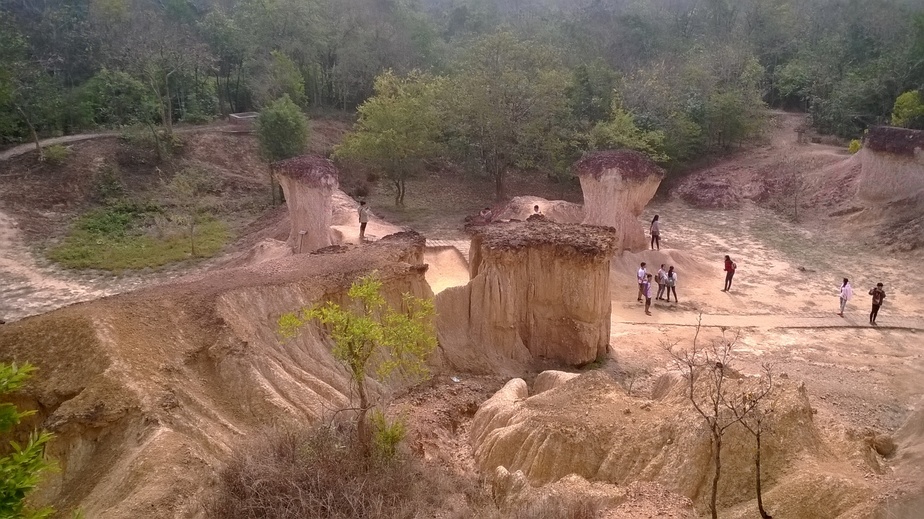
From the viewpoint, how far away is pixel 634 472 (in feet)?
35.4

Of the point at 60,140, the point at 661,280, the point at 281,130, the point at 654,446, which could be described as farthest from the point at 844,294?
the point at 60,140

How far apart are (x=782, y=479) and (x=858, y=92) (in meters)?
34.2

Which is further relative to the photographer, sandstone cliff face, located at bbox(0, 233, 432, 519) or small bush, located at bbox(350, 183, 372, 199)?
small bush, located at bbox(350, 183, 372, 199)

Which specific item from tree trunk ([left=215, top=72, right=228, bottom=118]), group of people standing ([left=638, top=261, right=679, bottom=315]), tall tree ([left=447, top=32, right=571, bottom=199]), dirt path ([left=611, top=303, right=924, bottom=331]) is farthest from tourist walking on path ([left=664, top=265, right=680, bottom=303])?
tree trunk ([left=215, top=72, right=228, bottom=118])

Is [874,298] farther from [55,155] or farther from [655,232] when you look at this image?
[55,155]

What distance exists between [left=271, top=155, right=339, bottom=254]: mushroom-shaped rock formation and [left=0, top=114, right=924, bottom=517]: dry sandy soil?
14.0 feet

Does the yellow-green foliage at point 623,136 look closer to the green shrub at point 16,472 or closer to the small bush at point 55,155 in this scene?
the small bush at point 55,155

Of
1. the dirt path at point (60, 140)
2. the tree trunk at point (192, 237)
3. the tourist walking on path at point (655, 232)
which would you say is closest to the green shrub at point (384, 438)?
the tourist walking on path at point (655, 232)

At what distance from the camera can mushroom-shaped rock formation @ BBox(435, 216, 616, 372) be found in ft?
56.0

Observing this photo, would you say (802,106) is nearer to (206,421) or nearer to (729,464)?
(729,464)

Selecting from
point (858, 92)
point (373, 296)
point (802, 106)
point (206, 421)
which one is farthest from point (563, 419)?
point (802, 106)

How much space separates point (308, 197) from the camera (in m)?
22.8

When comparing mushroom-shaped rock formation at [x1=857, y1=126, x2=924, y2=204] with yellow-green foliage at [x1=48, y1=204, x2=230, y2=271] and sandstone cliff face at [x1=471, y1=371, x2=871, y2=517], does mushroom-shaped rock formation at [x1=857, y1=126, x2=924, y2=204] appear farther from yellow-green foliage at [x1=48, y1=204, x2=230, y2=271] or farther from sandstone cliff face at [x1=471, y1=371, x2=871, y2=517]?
yellow-green foliage at [x1=48, y1=204, x2=230, y2=271]

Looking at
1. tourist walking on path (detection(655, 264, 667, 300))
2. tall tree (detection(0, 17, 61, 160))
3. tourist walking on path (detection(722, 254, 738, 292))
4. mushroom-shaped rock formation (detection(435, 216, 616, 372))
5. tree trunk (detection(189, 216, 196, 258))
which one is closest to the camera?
mushroom-shaped rock formation (detection(435, 216, 616, 372))
